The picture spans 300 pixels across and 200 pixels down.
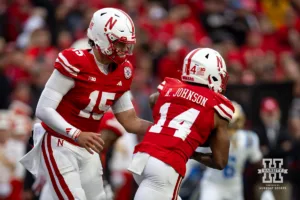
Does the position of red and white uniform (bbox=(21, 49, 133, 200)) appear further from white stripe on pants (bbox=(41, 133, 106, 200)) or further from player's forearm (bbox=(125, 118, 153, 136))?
player's forearm (bbox=(125, 118, 153, 136))

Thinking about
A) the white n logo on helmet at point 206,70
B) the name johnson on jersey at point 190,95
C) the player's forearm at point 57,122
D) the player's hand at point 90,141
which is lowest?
the player's hand at point 90,141

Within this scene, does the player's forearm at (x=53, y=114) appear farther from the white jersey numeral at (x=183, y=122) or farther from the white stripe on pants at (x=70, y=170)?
the white jersey numeral at (x=183, y=122)

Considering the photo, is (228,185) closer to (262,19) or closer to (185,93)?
(185,93)

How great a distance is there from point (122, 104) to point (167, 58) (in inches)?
237

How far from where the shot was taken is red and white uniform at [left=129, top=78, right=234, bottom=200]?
6.78 m

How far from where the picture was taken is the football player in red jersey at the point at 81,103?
679cm

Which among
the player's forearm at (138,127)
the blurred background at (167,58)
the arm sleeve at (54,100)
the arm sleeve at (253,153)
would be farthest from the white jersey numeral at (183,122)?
the arm sleeve at (253,153)

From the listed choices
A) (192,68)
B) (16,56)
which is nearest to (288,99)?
(16,56)

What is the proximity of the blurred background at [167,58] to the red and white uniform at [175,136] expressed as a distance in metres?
2.83

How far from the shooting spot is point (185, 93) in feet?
22.7

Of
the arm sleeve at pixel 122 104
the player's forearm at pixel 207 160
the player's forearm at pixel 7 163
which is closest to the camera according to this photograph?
the player's forearm at pixel 207 160

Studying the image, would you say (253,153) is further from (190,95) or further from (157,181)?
(157,181)

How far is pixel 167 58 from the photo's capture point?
43.4 ft

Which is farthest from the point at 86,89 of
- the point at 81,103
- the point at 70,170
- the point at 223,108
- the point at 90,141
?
the point at 223,108
